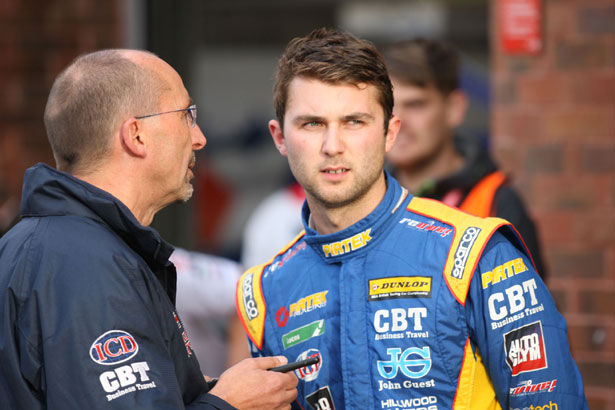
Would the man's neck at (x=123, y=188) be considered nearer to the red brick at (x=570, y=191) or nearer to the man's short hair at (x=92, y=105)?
the man's short hair at (x=92, y=105)

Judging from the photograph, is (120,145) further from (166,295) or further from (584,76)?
(584,76)

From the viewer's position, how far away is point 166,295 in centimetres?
241

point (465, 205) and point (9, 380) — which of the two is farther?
point (465, 205)

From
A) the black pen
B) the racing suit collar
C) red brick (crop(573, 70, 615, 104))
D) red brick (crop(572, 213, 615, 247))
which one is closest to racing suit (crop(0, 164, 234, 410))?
the black pen

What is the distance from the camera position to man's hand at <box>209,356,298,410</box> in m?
2.40

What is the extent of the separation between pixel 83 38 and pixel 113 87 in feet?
11.1

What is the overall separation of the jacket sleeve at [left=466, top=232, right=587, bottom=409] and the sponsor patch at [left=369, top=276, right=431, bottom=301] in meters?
0.13

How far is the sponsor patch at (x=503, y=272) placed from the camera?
2389mm

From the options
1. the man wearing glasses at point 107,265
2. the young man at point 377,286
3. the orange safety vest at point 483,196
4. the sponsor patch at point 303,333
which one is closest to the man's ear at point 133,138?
the man wearing glasses at point 107,265

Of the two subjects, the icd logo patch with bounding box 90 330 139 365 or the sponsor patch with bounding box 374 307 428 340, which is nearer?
the icd logo patch with bounding box 90 330 139 365

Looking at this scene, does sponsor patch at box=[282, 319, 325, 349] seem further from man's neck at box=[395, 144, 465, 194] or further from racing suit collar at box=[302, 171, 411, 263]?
man's neck at box=[395, 144, 465, 194]

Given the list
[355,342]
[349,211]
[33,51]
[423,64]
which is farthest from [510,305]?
[33,51]

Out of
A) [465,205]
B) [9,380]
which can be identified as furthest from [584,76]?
[9,380]

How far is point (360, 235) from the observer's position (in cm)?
259
